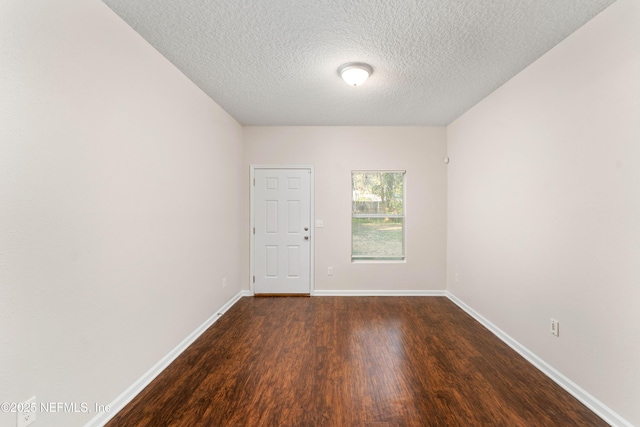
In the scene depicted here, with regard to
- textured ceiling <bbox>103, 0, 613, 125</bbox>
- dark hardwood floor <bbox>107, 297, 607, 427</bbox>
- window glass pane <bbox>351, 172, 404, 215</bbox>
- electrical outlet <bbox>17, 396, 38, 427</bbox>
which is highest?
textured ceiling <bbox>103, 0, 613, 125</bbox>

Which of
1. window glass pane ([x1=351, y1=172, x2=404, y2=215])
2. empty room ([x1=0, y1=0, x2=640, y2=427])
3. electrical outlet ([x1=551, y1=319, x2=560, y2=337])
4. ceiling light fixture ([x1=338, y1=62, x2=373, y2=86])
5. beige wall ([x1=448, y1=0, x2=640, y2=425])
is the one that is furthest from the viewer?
window glass pane ([x1=351, y1=172, x2=404, y2=215])

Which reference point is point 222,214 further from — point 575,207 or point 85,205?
point 575,207

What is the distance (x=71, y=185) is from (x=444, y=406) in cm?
262

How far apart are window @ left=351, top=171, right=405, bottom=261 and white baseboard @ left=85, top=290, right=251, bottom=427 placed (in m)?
2.41

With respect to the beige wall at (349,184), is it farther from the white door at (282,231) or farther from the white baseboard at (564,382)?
the white baseboard at (564,382)

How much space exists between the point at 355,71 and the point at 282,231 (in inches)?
103

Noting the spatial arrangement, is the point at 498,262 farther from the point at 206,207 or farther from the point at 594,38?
the point at 206,207

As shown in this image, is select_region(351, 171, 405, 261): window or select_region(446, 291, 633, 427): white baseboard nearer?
select_region(446, 291, 633, 427): white baseboard

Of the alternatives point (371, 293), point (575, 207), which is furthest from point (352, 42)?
point (371, 293)

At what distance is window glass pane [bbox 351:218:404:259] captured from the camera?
14.6 ft

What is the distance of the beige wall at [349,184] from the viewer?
433 cm

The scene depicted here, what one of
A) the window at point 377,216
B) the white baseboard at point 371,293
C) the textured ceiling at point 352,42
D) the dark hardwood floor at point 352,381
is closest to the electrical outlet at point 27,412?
the dark hardwood floor at point 352,381

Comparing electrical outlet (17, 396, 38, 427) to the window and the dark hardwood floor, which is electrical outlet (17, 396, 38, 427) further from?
the window

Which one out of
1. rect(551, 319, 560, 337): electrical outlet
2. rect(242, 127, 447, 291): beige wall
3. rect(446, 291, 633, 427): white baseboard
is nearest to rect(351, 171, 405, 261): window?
rect(242, 127, 447, 291): beige wall
